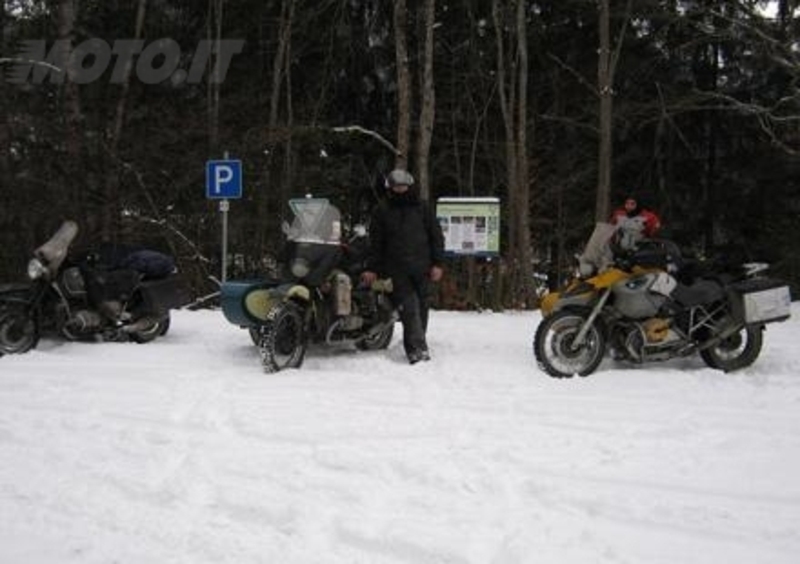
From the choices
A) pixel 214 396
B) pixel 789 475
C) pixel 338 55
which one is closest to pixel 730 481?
pixel 789 475

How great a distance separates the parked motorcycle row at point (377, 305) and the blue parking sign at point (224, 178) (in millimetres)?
2812

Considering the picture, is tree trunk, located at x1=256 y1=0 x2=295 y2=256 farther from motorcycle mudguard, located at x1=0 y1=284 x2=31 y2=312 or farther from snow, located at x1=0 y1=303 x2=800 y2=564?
snow, located at x1=0 y1=303 x2=800 y2=564

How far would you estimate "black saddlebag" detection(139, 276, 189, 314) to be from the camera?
9093mm

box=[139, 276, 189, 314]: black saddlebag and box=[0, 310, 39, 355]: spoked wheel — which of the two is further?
box=[139, 276, 189, 314]: black saddlebag

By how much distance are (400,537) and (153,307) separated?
5.89m

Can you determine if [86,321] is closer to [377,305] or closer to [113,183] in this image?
[377,305]

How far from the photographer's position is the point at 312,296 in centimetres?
788

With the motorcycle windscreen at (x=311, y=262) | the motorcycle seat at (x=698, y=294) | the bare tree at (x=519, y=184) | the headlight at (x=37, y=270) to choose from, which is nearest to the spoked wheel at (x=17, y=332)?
the headlight at (x=37, y=270)

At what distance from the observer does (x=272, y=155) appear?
17734 millimetres

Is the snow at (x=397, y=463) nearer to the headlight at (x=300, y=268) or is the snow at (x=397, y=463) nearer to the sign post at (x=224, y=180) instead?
the headlight at (x=300, y=268)

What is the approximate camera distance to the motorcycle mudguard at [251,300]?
308 inches

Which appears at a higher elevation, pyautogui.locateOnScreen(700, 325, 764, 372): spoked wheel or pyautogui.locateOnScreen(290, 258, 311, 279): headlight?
pyautogui.locateOnScreen(290, 258, 311, 279): headlight

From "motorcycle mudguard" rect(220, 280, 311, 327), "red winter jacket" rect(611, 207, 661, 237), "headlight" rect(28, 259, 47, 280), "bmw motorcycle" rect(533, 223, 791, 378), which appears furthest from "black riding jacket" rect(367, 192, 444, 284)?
"headlight" rect(28, 259, 47, 280)

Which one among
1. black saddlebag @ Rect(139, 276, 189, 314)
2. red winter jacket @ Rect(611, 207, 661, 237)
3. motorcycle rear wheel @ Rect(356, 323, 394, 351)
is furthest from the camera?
black saddlebag @ Rect(139, 276, 189, 314)
